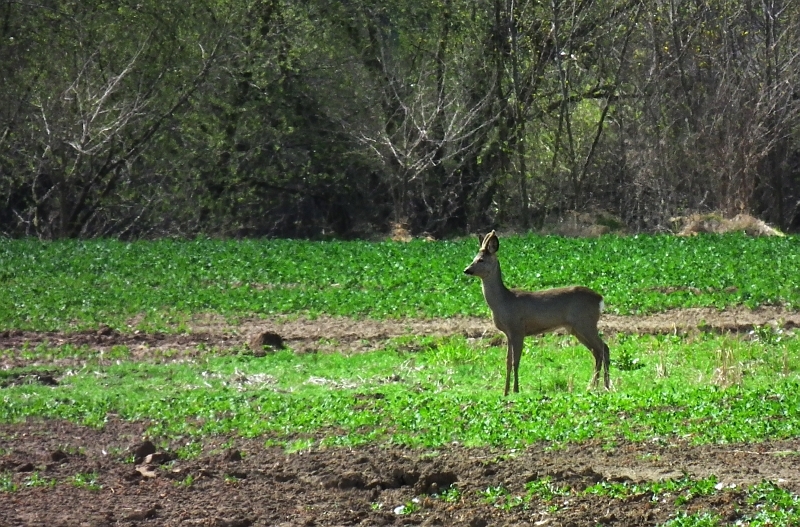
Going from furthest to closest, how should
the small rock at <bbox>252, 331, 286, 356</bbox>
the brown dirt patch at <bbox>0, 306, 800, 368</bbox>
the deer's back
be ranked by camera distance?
1. the brown dirt patch at <bbox>0, 306, 800, 368</bbox>
2. the small rock at <bbox>252, 331, 286, 356</bbox>
3. the deer's back

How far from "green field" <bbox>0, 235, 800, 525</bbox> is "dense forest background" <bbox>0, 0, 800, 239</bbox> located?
23.8 ft

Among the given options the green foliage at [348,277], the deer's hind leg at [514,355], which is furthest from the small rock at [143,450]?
the green foliage at [348,277]

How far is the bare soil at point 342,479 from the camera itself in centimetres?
738

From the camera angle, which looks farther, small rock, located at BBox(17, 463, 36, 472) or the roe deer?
the roe deer

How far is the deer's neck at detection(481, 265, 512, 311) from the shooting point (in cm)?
1292

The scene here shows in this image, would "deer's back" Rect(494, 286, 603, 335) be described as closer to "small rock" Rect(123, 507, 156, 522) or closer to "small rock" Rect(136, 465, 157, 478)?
"small rock" Rect(136, 465, 157, 478)

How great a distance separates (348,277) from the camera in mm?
20844

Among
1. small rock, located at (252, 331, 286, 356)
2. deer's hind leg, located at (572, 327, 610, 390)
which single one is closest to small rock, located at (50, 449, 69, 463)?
deer's hind leg, located at (572, 327, 610, 390)

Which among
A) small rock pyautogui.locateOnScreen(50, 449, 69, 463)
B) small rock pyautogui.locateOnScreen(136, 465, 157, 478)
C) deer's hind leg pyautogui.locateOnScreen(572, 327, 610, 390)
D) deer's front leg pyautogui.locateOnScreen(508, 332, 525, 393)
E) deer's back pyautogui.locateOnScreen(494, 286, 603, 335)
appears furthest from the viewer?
deer's hind leg pyautogui.locateOnScreen(572, 327, 610, 390)

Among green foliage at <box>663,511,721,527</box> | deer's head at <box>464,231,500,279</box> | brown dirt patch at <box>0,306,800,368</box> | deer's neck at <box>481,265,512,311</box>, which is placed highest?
deer's head at <box>464,231,500,279</box>

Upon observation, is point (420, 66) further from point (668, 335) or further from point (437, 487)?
point (437, 487)

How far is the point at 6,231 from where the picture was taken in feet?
108

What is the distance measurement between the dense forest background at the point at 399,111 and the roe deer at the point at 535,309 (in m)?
19.4

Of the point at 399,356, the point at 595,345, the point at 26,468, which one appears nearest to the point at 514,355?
the point at 595,345
